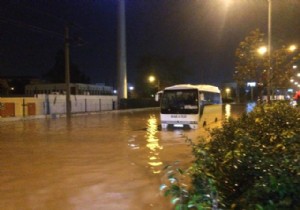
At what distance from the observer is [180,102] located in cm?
2612

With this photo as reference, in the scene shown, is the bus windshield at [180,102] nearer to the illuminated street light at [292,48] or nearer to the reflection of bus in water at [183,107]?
the reflection of bus in water at [183,107]

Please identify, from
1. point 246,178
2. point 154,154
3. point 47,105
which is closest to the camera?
point 246,178

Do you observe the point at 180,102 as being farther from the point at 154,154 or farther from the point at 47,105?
the point at 47,105

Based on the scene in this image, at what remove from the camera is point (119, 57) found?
63625 mm

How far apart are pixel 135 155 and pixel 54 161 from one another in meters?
2.77

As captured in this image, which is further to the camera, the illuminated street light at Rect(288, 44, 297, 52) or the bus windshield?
the bus windshield

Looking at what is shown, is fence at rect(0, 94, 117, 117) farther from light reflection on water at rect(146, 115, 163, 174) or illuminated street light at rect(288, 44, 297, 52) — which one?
illuminated street light at rect(288, 44, 297, 52)

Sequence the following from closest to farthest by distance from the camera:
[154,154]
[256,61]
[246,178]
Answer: [246,178], [154,154], [256,61]

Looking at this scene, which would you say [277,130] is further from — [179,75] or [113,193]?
[179,75]

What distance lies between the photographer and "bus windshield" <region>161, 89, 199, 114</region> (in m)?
25.8

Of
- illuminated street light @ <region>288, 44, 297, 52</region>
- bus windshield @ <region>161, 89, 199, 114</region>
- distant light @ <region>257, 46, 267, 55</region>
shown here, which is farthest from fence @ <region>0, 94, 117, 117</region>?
illuminated street light @ <region>288, 44, 297, 52</region>

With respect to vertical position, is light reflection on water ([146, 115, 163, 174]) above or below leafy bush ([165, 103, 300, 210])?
below

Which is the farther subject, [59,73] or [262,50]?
[59,73]

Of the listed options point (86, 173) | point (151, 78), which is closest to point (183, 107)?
point (86, 173)
